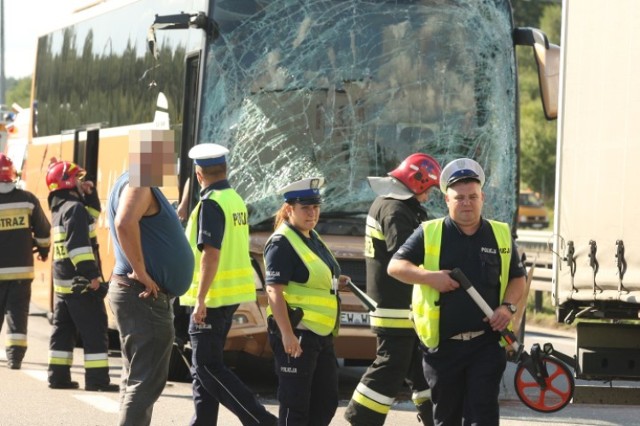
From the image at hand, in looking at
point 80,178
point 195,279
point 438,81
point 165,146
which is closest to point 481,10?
point 438,81

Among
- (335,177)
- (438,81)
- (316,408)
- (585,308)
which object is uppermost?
(438,81)

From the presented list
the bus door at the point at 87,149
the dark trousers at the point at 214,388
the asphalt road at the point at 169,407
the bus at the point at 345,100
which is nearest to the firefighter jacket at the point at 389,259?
the dark trousers at the point at 214,388

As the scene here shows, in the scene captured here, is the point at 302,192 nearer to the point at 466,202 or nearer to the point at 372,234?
the point at 372,234

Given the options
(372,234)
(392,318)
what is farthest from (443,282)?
(372,234)

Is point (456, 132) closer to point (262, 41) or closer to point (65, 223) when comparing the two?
point (262, 41)

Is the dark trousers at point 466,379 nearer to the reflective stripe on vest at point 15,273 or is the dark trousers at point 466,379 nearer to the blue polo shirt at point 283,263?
the blue polo shirt at point 283,263

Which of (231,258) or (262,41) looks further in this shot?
(262,41)

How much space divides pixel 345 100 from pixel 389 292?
3.23 metres

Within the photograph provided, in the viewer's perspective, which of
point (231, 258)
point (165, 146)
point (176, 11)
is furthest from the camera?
point (176, 11)

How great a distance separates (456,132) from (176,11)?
9.02ft

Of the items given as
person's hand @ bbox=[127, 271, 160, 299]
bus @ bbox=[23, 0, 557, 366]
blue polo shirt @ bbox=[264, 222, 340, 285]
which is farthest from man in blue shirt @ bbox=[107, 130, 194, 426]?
bus @ bbox=[23, 0, 557, 366]

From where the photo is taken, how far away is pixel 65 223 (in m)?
12.7

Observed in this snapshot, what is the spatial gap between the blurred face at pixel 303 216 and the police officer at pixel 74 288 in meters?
4.25

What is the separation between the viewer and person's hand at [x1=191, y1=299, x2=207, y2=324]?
9.20 meters
